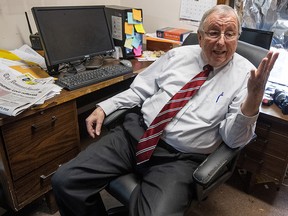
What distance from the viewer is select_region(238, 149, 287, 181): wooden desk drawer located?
1519mm

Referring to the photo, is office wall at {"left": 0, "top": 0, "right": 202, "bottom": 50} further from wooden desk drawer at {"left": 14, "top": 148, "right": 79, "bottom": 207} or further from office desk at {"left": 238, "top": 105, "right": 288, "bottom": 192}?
office desk at {"left": 238, "top": 105, "right": 288, "bottom": 192}

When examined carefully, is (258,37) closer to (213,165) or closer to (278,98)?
(278,98)

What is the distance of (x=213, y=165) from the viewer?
974 mm

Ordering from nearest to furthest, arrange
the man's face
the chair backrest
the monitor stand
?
the man's face, the chair backrest, the monitor stand

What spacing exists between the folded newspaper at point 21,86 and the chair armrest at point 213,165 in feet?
2.54

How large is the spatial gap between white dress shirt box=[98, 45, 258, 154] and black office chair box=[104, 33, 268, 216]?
0.19 feet

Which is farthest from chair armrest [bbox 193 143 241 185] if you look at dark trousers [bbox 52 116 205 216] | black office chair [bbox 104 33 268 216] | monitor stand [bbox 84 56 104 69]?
monitor stand [bbox 84 56 104 69]

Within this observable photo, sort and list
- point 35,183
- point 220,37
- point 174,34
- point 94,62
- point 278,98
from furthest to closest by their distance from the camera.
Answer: point 174,34 → point 94,62 → point 278,98 → point 35,183 → point 220,37

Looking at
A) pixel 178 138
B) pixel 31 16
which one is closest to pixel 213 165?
pixel 178 138

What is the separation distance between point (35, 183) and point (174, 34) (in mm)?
1424

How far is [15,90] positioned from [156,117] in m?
0.69

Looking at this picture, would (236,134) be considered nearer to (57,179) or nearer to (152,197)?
(152,197)

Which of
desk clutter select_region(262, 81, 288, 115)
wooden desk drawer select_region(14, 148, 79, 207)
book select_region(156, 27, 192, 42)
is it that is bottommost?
wooden desk drawer select_region(14, 148, 79, 207)

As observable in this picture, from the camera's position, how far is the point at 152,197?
40.7 inches
